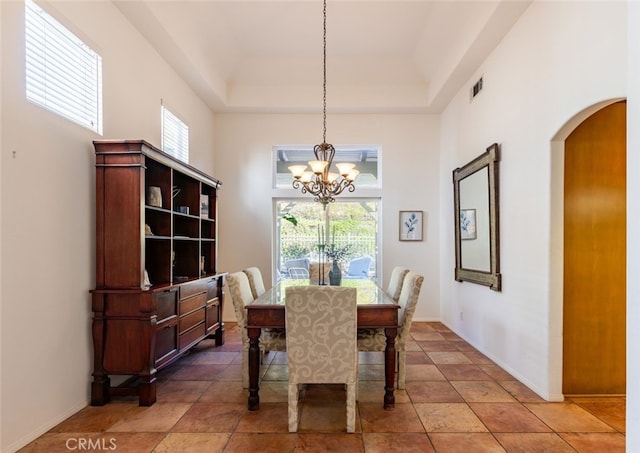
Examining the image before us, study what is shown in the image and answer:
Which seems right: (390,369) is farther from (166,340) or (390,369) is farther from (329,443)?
(166,340)

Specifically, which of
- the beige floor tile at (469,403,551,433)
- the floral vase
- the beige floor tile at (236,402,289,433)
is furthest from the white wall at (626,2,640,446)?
the floral vase

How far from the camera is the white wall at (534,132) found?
240 cm

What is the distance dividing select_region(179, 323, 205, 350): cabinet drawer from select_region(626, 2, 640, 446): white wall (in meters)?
3.22

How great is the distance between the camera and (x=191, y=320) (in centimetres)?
354

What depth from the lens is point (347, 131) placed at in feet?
18.7

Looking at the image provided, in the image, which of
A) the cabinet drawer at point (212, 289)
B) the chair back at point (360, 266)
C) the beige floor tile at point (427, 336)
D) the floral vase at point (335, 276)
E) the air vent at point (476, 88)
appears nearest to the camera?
the floral vase at point (335, 276)

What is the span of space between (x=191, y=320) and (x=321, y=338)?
1.78 m

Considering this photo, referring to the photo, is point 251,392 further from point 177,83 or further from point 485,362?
point 177,83

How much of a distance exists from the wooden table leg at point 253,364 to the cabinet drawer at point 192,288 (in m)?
1.03

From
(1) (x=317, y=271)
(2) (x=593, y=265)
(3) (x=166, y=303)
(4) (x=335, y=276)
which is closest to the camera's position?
(2) (x=593, y=265)

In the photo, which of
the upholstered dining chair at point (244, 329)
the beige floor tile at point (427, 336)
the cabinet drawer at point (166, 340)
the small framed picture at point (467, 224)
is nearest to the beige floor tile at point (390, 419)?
the upholstered dining chair at point (244, 329)

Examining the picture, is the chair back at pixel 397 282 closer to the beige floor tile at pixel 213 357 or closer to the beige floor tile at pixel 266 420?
the beige floor tile at pixel 266 420

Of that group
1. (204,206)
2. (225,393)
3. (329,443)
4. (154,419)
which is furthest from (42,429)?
(204,206)

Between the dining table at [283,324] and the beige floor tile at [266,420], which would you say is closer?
the beige floor tile at [266,420]
